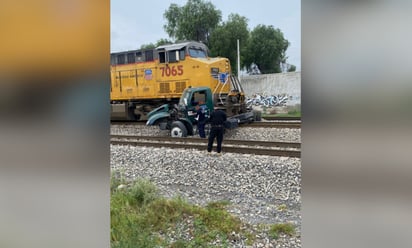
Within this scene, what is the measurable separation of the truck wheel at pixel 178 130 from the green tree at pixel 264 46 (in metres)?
27.8

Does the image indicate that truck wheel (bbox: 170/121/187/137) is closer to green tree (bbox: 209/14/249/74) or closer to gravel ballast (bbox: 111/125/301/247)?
gravel ballast (bbox: 111/125/301/247)

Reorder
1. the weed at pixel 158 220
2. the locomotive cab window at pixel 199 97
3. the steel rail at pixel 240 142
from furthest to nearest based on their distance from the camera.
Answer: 1. the locomotive cab window at pixel 199 97
2. the steel rail at pixel 240 142
3. the weed at pixel 158 220

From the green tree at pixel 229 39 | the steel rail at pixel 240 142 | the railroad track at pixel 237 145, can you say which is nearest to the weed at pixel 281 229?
the railroad track at pixel 237 145

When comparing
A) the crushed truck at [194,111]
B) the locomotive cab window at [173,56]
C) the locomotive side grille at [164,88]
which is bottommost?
the crushed truck at [194,111]

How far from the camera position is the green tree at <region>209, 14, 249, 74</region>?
35.4 m

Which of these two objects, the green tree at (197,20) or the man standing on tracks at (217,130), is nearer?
the man standing on tracks at (217,130)

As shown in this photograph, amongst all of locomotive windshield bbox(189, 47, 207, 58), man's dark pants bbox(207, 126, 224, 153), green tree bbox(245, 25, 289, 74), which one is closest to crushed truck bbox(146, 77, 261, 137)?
locomotive windshield bbox(189, 47, 207, 58)

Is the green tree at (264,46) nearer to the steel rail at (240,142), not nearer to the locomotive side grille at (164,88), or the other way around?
the locomotive side grille at (164,88)

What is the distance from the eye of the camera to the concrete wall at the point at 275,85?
22.4 metres

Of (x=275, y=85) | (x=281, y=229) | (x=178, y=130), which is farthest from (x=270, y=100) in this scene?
(x=281, y=229)

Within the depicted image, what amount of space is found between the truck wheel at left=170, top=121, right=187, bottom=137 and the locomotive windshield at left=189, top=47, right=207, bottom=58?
4.01 meters
